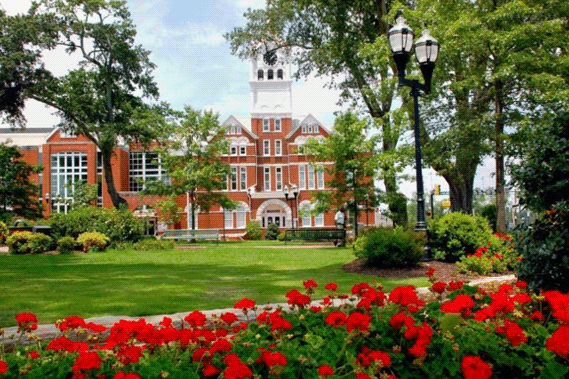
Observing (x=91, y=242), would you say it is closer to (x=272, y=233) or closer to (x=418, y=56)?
(x=418, y=56)

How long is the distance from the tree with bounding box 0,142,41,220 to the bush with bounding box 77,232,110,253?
12507 millimetres

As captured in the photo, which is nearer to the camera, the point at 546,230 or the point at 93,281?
the point at 546,230

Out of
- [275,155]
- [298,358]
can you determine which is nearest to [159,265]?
[298,358]

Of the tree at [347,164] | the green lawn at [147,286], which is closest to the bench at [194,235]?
the tree at [347,164]

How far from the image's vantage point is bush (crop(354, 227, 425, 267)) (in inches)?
450

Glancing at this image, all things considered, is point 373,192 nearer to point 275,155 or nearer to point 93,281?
point 93,281

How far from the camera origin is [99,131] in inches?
1292

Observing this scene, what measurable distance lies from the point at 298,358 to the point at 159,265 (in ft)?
37.6

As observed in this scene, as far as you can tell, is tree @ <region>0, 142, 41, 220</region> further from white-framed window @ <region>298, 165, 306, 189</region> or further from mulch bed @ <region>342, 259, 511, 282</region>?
white-framed window @ <region>298, 165, 306, 189</region>

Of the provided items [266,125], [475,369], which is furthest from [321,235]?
[266,125]

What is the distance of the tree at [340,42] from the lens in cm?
2334

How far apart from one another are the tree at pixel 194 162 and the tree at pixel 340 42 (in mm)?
9327

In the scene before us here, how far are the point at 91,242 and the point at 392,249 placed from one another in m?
13.0

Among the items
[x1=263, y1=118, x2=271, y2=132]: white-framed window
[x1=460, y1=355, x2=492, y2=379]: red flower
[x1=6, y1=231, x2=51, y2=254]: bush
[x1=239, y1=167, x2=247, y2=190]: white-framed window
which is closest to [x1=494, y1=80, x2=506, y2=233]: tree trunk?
[x1=460, y1=355, x2=492, y2=379]: red flower
